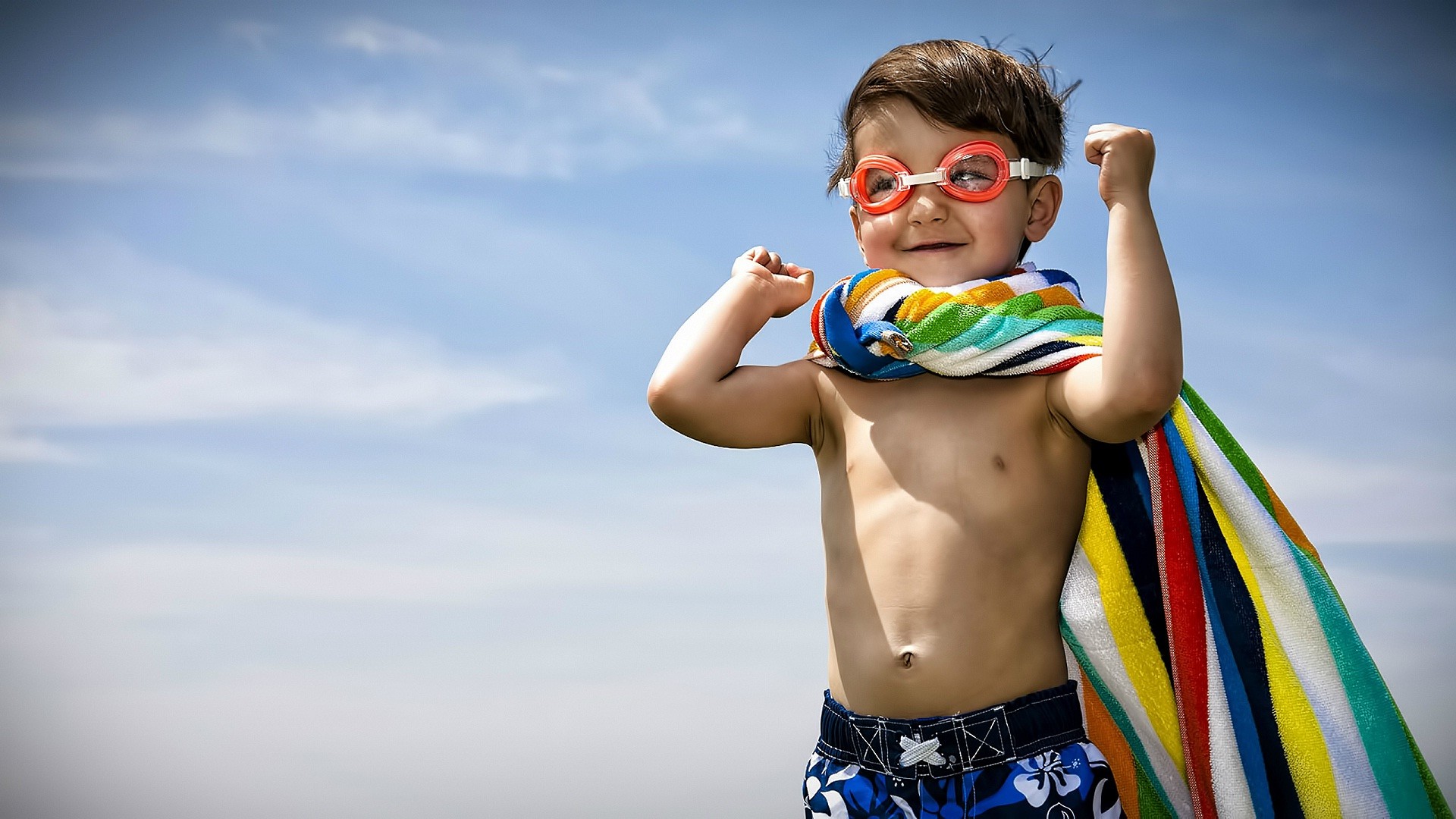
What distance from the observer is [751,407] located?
105 inches

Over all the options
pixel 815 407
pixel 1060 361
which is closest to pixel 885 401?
pixel 815 407

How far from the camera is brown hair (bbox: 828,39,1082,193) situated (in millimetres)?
2697

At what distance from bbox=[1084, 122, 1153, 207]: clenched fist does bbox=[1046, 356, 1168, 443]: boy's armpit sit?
327mm

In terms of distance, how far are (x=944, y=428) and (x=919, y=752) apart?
65 centimetres

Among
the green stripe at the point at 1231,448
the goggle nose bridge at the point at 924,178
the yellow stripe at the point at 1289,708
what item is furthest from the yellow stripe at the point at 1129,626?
the goggle nose bridge at the point at 924,178

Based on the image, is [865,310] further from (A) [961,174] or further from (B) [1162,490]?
(B) [1162,490]

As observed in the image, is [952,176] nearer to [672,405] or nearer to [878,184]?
[878,184]

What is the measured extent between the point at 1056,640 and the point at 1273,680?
0.47 m

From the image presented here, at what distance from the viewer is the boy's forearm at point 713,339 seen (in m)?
2.62

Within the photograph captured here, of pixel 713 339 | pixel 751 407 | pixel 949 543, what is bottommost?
pixel 949 543

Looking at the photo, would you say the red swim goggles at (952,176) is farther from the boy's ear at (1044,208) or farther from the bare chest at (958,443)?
Result: the bare chest at (958,443)

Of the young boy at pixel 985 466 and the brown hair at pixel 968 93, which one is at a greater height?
the brown hair at pixel 968 93

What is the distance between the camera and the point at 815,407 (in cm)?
275

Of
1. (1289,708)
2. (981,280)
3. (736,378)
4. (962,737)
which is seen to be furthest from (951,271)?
(1289,708)
